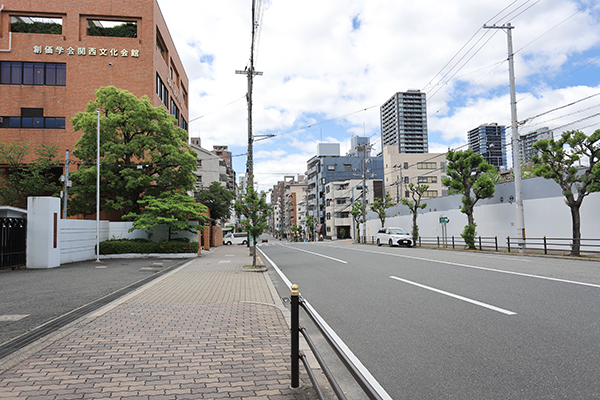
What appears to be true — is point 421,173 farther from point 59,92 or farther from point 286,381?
point 286,381

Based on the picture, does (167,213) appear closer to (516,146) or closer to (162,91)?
(162,91)

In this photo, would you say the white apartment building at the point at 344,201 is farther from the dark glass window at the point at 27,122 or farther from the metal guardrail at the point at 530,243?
the dark glass window at the point at 27,122

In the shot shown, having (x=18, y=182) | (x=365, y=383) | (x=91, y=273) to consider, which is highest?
(x=18, y=182)

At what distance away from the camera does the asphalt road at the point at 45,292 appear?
692 cm

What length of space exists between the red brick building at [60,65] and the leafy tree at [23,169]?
4.22ft

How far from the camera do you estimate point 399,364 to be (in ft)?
14.0

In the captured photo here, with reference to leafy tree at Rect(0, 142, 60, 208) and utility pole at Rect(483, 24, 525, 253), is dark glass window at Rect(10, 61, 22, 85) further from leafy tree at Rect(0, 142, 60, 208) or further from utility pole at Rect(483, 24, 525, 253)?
utility pole at Rect(483, 24, 525, 253)

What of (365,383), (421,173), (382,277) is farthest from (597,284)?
(421,173)

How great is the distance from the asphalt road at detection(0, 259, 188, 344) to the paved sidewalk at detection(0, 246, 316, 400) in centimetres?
102

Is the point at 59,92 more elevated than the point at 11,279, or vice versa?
the point at 59,92

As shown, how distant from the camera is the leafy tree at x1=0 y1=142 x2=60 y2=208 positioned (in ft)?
95.0

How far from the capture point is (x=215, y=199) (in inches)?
2039

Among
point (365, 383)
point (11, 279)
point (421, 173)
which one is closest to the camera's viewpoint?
point (365, 383)

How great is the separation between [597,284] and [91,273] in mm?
16348
